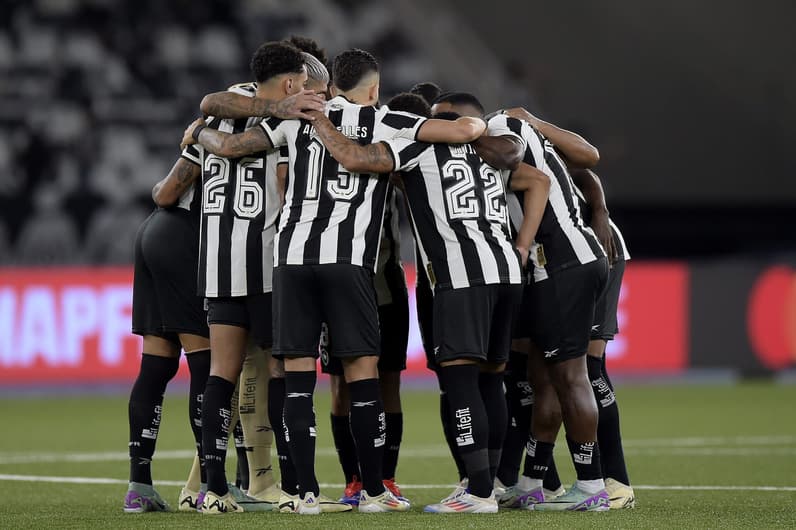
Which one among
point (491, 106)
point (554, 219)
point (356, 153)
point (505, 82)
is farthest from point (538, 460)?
point (505, 82)

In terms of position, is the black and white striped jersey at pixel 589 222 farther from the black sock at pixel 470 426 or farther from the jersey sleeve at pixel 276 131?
the jersey sleeve at pixel 276 131

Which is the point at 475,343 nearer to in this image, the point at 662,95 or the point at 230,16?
the point at 230,16

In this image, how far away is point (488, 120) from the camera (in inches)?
251

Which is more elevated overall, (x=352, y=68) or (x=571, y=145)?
(x=352, y=68)

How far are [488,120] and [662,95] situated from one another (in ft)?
53.4

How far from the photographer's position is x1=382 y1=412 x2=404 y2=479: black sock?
21.9 ft

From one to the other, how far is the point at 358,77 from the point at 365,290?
1011mm

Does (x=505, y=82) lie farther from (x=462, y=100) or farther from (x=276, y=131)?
(x=276, y=131)

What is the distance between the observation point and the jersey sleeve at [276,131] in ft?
19.7

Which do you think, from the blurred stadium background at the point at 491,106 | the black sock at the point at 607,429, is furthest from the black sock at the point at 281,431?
the blurred stadium background at the point at 491,106

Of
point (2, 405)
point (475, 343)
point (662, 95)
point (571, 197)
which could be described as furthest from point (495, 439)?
point (662, 95)

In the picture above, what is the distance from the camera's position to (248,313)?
6191 millimetres

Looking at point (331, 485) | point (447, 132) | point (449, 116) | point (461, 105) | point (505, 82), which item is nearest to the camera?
point (447, 132)

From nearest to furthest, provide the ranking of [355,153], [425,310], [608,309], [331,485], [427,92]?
[355,153] → [425,310] → [608,309] → [427,92] → [331,485]
